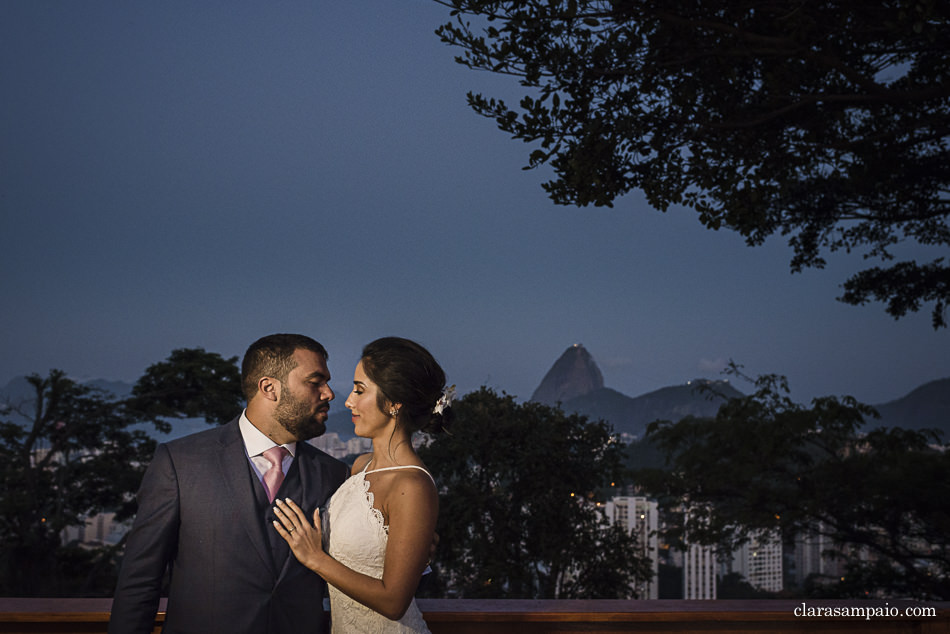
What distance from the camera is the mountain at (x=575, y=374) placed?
44.4 ft

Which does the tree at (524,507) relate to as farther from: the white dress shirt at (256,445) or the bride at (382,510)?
the white dress shirt at (256,445)

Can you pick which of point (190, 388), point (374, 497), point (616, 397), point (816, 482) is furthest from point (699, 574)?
point (374, 497)

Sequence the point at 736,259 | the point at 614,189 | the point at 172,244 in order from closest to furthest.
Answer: the point at 614,189
the point at 172,244
the point at 736,259

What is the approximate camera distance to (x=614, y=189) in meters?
4.15

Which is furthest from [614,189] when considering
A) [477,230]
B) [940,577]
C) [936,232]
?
[477,230]

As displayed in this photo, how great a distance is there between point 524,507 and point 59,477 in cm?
628

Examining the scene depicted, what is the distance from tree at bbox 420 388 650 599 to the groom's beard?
4979mm

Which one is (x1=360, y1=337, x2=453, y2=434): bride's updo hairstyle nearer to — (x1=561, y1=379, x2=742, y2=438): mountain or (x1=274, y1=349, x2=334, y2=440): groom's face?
(x1=274, y1=349, x2=334, y2=440): groom's face

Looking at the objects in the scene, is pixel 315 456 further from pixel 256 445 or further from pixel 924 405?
pixel 924 405

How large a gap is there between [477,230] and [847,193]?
449 inches

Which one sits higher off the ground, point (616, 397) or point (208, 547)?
point (616, 397)

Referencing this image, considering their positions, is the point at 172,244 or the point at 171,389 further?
the point at 172,244

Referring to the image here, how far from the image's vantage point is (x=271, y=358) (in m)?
1.89

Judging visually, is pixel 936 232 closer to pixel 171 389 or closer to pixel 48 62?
pixel 171 389
